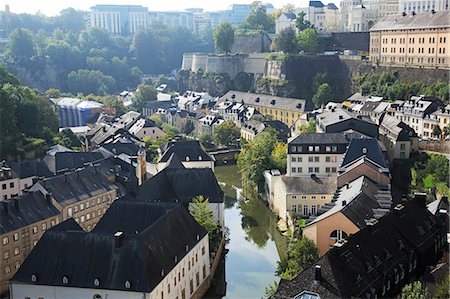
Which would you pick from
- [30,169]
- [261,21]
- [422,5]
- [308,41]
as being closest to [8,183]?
[30,169]

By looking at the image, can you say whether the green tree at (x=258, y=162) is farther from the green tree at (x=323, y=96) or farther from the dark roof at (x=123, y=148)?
the green tree at (x=323, y=96)

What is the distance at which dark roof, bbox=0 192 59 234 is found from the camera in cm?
2348

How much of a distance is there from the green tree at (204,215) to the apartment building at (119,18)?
369 feet

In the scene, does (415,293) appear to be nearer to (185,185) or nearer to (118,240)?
(118,240)

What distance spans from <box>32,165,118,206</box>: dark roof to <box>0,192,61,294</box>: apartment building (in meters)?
0.97

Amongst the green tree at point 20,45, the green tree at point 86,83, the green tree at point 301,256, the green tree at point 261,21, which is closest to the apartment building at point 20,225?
the green tree at point 301,256

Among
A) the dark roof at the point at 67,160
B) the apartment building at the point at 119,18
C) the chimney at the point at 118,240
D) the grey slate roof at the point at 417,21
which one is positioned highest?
the apartment building at the point at 119,18

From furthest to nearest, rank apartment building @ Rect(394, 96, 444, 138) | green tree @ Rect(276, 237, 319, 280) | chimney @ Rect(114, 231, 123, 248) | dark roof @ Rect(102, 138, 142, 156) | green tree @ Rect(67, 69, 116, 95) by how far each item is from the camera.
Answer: green tree @ Rect(67, 69, 116, 95), apartment building @ Rect(394, 96, 444, 138), dark roof @ Rect(102, 138, 142, 156), green tree @ Rect(276, 237, 319, 280), chimney @ Rect(114, 231, 123, 248)

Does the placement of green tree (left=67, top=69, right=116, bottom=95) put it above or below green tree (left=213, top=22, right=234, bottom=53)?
below

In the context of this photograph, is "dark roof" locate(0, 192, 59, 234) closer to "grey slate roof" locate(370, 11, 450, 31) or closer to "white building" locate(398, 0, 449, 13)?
A: "grey slate roof" locate(370, 11, 450, 31)

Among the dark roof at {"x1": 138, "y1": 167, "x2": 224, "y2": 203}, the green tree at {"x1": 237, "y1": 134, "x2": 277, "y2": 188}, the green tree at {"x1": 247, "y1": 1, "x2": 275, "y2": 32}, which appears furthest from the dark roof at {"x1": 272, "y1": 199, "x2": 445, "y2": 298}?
the green tree at {"x1": 247, "y1": 1, "x2": 275, "y2": 32}

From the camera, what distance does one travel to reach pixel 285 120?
5856 cm

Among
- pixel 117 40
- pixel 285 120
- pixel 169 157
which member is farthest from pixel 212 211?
pixel 117 40

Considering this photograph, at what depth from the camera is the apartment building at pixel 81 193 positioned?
2700 cm
